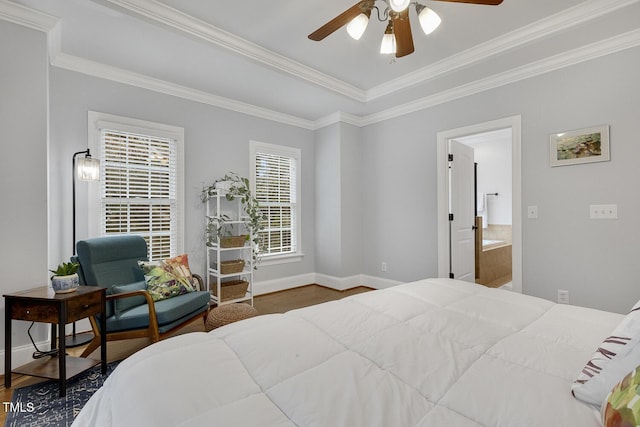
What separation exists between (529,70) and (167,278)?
13.4ft

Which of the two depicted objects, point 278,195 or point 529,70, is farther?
point 278,195

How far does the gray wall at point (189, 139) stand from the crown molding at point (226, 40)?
1.19 meters

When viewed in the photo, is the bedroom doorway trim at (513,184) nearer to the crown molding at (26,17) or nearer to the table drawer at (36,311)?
the table drawer at (36,311)

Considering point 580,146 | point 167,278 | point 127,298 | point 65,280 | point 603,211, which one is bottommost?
point 127,298

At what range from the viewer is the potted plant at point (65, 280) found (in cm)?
215

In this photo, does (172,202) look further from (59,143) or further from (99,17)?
(99,17)

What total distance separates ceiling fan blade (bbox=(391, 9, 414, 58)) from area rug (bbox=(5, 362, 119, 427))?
303 centimetres

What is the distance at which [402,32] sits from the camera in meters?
2.04

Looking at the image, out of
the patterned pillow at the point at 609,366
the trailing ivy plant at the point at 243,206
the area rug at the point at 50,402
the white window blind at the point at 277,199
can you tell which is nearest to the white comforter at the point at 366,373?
the patterned pillow at the point at 609,366

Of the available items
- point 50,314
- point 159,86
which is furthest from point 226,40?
point 50,314

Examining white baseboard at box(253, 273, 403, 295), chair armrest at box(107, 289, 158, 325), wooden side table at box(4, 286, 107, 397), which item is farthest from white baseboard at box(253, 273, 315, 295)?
wooden side table at box(4, 286, 107, 397)

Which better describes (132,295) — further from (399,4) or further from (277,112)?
(277,112)

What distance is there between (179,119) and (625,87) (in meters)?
4.42

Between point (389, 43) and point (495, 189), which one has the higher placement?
point (389, 43)
